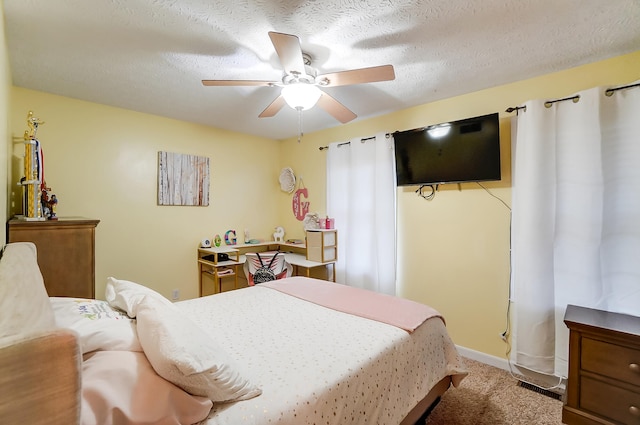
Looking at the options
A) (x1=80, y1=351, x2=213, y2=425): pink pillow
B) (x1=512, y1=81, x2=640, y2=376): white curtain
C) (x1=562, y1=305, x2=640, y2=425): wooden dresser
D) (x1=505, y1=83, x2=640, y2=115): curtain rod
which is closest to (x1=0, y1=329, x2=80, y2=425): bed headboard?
(x1=80, y1=351, x2=213, y2=425): pink pillow

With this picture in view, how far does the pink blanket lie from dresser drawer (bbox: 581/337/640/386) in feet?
2.77

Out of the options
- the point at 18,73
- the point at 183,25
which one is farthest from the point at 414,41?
the point at 18,73

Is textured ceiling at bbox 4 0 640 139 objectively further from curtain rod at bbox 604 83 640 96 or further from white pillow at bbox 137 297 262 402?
white pillow at bbox 137 297 262 402

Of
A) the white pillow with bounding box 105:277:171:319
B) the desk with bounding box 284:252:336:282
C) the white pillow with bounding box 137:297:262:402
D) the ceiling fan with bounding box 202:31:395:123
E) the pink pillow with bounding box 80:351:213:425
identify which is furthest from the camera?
the desk with bounding box 284:252:336:282

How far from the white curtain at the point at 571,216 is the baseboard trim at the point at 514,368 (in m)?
0.13

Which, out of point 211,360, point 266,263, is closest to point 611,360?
point 211,360

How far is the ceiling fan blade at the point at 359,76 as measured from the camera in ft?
5.55

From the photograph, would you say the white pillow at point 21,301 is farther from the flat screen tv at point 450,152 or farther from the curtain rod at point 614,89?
the curtain rod at point 614,89

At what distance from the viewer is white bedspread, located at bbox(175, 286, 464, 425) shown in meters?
1.04

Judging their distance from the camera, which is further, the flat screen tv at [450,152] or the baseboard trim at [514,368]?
the flat screen tv at [450,152]

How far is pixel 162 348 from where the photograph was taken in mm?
936

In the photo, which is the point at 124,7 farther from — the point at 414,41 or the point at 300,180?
the point at 300,180

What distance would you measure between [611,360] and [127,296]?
8.82 ft

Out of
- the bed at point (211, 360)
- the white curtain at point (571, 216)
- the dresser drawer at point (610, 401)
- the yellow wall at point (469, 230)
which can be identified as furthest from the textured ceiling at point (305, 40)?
the dresser drawer at point (610, 401)
